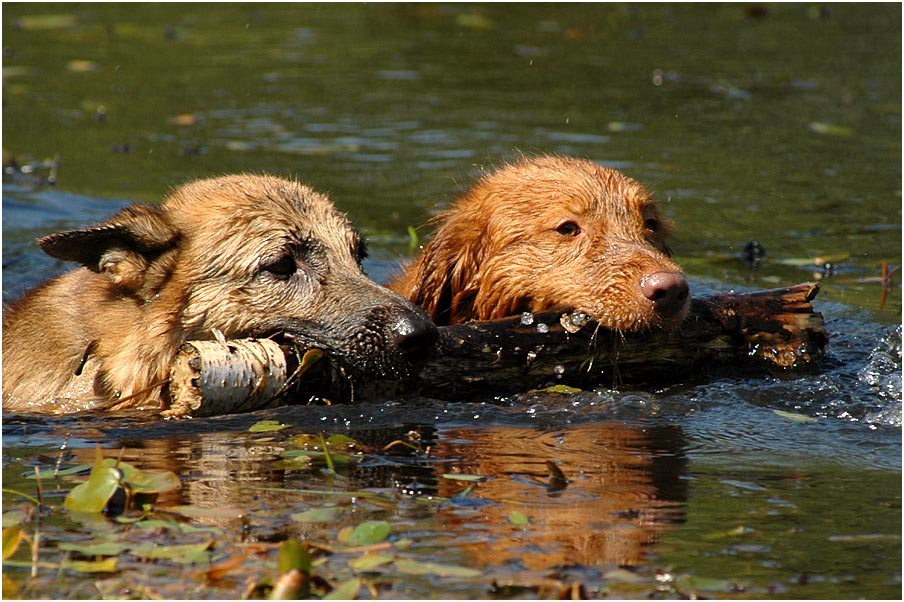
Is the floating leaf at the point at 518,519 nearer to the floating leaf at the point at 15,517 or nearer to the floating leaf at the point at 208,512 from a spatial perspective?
the floating leaf at the point at 208,512

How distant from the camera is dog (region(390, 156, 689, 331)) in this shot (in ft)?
24.0

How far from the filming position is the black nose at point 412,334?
670cm

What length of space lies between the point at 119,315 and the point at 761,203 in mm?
8097

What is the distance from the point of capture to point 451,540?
17.1 ft

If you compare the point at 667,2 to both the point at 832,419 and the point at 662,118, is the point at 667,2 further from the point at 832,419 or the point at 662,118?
the point at 832,419

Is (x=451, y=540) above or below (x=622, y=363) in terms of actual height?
below

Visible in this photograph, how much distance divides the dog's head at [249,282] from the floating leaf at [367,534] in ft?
5.46

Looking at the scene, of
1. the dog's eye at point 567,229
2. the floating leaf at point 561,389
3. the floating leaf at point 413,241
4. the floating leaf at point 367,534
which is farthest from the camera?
the floating leaf at point 413,241

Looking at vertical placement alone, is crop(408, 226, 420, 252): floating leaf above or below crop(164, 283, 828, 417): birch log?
above

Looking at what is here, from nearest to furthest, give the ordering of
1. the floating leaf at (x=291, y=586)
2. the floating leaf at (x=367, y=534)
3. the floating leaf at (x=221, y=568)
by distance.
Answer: the floating leaf at (x=291, y=586) < the floating leaf at (x=221, y=568) < the floating leaf at (x=367, y=534)

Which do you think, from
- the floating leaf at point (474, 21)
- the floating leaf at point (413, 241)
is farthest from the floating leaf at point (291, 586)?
the floating leaf at point (474, 21)

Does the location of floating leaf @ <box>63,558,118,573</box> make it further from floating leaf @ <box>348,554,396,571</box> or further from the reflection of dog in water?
the reflection of dog in water

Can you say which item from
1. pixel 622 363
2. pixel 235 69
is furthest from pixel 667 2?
pixel 622 363

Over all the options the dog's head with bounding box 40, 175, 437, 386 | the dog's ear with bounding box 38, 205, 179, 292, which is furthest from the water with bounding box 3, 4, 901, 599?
the dog's ear with bounding box 38, 205, 179, 292
